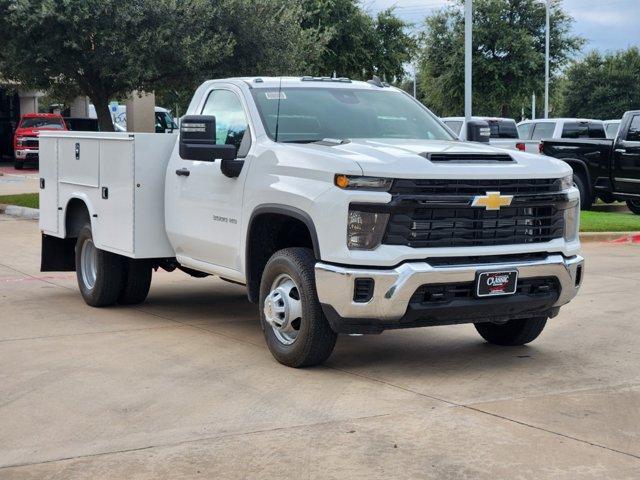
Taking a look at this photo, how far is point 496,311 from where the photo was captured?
22.3 feet

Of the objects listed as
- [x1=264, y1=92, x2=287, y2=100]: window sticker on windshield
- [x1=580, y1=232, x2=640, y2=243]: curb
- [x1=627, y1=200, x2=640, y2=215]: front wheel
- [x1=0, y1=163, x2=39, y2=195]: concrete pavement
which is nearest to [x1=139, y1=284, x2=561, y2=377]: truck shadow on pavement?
[x1=264, y1=92, x2=287, y2=100]: window sticker on windshield

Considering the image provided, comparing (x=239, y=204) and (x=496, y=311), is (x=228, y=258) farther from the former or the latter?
(x=496, y=311)

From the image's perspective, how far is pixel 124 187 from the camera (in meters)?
8.90

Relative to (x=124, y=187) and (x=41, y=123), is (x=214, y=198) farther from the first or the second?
(x=41, y=123)

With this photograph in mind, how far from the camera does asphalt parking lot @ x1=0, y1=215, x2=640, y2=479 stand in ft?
16.7

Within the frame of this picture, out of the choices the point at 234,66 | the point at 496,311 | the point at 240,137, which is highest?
the point at 234,66

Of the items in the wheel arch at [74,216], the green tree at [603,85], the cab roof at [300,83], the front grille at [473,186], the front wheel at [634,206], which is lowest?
the front wheel at [634,206]

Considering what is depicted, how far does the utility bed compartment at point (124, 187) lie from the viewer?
28.9 ft

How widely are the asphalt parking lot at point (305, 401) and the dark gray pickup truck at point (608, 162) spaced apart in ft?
33.2

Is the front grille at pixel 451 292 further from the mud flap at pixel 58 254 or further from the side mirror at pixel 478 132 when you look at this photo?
the mud flap at pixel 58 254

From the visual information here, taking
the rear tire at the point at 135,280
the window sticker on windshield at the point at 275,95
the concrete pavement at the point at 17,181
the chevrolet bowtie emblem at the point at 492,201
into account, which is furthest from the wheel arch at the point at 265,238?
the concrete pavement at the point at 17,181

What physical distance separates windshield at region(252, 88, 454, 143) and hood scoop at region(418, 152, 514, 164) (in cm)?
115

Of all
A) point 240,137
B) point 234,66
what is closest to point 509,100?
point 234,66

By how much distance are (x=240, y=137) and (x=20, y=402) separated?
8.93 feet
